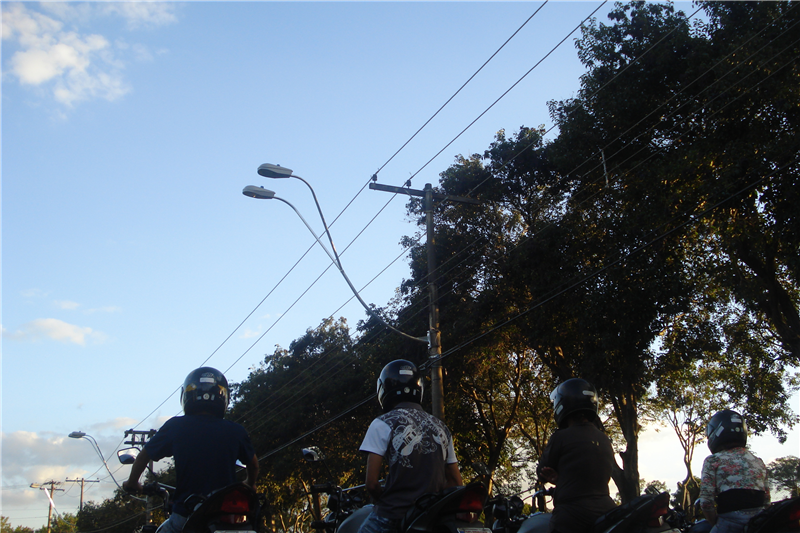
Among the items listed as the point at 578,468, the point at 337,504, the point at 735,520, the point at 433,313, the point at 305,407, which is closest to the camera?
the point at 578,468

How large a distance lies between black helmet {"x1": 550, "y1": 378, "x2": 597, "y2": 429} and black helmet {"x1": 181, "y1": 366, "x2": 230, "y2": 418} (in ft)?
7.59

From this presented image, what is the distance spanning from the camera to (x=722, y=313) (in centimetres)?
1906

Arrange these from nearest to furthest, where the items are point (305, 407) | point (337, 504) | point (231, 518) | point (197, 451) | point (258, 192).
→ point (231, 518) < point (197, 451) < point (337, 504) < point (258, 192) < point (305, 407)

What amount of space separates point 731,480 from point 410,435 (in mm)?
2688

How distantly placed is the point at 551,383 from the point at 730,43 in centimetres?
1507

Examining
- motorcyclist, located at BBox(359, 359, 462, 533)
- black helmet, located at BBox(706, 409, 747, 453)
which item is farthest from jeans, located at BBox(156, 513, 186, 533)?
black helmet, located at BBox(706, 409, 747, 453)

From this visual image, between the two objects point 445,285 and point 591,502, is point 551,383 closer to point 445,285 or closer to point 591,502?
point 445,285

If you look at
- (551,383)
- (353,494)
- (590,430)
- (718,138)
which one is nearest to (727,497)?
(590,430)

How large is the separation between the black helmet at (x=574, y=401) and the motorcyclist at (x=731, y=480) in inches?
51.3

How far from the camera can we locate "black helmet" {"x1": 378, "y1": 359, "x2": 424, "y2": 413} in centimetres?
462

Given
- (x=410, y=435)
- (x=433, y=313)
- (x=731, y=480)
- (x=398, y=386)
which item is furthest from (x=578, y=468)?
(x=433, y=313)

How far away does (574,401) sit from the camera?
4863 mm

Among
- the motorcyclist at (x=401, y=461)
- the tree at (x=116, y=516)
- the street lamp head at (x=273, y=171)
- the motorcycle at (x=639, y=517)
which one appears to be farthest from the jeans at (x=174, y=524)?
the tree at (x=116, y=516)

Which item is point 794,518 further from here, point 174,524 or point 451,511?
point 174,524
